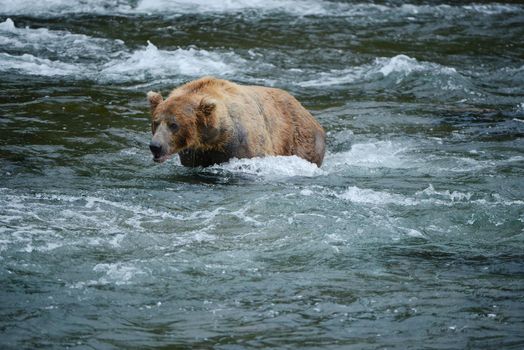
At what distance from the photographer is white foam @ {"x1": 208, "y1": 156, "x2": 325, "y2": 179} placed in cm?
910

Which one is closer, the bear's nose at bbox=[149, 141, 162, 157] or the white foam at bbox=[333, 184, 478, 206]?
the white foam at bbox=[333, 184, 478, 206]

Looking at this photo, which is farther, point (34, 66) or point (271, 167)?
point (34, 66)

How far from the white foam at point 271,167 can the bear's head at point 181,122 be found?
385 mm

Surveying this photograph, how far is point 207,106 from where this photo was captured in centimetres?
875

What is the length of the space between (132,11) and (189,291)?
12722 mm

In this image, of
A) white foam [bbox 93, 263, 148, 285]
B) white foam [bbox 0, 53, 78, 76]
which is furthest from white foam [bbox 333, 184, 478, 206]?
white foam [bbox 0, 53, 78, 76]

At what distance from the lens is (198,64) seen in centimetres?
1413

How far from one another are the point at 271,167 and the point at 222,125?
72cm

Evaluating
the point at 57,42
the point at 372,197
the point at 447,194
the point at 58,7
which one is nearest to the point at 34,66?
the point at 57,42

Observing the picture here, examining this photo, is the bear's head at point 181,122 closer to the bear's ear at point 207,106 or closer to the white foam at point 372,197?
the bear's ear at point 207,106

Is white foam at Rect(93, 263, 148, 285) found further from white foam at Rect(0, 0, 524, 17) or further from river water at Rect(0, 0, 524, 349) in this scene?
white foam at Rect(0, 0, 524, 17)

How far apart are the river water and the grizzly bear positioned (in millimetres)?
188

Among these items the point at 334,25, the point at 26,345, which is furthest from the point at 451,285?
the point at 334,25

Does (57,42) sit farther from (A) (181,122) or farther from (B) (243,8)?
(A) (181,122)
